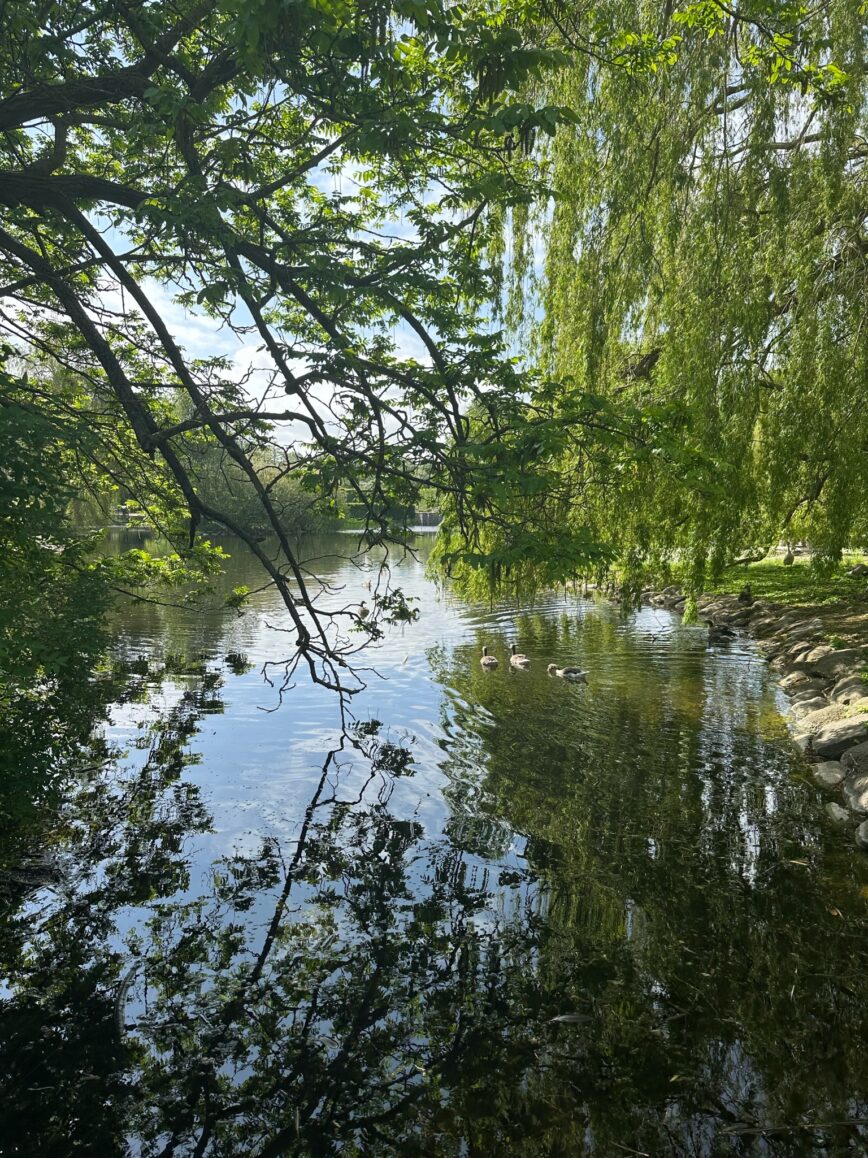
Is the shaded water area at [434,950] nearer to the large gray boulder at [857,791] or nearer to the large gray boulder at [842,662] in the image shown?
the large gray boulder at [857,791]

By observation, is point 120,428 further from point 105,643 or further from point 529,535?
point 529,535

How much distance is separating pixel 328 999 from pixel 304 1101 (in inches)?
29.4

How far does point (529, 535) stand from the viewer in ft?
15.3

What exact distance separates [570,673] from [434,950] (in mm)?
7827

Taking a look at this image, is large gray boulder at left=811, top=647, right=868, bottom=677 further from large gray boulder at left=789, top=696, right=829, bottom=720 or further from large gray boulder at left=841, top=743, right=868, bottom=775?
large gray boulder at left=841, top=743, right=868, bottom=775

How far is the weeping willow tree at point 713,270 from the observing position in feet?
24.2

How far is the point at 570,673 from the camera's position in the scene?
1259 centimetres

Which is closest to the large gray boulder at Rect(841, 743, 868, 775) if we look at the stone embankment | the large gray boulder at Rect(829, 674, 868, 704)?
the stone embankment

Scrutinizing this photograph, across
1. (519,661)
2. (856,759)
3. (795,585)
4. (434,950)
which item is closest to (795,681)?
(856,759)

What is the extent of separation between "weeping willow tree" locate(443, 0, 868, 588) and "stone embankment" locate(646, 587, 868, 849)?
212 centimetres

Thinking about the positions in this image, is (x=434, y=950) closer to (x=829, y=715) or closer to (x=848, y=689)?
(x=829, y=715)

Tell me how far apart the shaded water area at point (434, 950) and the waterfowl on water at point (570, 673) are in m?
2.81

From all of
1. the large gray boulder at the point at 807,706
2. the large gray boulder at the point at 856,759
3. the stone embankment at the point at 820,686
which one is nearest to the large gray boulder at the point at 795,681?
the stone embankment at the point at 820,686

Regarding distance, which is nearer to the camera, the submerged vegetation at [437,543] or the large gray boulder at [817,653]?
the submerged vegetation at [437,543]
